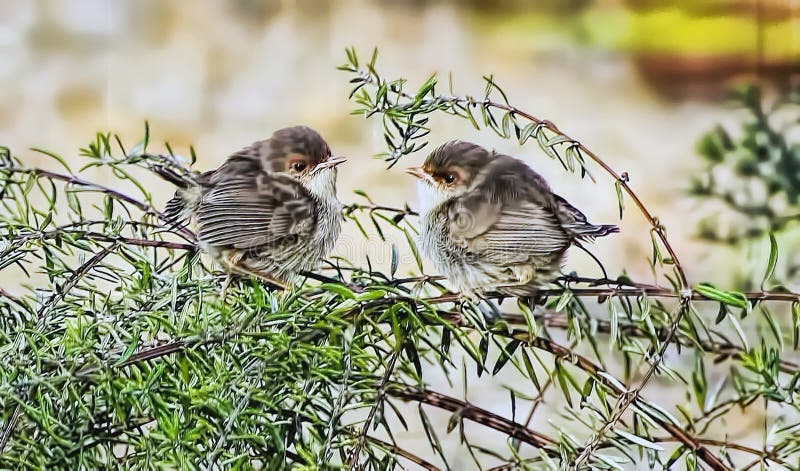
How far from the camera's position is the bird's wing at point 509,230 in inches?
32.3

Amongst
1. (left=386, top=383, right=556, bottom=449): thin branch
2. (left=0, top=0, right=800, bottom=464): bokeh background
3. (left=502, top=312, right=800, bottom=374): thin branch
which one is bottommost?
(left=386, top=383, right=556, bottom=449): thin branch

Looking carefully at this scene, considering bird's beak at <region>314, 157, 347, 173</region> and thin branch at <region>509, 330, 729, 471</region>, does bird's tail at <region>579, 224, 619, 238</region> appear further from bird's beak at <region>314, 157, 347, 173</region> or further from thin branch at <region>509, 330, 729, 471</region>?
bird's beak at <region>314, 157, 347, 173</region>

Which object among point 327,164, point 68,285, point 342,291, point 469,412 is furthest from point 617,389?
point 68,285

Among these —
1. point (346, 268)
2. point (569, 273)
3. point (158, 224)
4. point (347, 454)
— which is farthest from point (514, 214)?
point (158, 224)

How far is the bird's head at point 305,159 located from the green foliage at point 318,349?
0.19 feet

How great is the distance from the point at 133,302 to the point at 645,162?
662mm

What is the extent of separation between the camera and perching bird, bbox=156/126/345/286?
84cm

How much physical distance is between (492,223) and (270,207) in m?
0.24

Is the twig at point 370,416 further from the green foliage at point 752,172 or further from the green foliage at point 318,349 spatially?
the green foliage at point 752,172

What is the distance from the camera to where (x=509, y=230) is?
825 millimetres

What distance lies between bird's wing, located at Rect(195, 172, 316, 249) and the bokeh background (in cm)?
15

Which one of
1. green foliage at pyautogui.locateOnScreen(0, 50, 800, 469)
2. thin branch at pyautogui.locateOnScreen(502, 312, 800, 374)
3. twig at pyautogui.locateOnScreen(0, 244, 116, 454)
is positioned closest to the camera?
green foliage at pyautogui.locateOnScreen(0, 50, 800, 469)

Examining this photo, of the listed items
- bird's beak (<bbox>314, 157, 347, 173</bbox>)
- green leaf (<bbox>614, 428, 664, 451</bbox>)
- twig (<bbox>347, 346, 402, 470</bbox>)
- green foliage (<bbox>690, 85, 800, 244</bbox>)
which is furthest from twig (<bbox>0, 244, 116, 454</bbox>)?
green foliage (<bbox>690, 85, 800, 244</bbox>)

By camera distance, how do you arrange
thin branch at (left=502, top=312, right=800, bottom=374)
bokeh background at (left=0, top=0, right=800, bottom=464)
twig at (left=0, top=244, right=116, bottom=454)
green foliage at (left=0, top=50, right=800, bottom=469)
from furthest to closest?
bokeh background at (left=0, top=0, right=800, bottom=464) → thin branch at (left=502, top=312, right=800, bottom=374) → twig at (left=0, top=244, right=116, bottom=454) → green foliage at (left=0, top=50, right=800, bottom=469)
